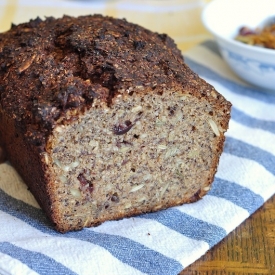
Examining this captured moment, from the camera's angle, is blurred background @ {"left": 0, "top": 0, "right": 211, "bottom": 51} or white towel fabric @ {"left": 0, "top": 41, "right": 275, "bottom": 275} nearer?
white towel fabric @ {"left": 0, "top": 41, "right": 275, "bottom": 275}

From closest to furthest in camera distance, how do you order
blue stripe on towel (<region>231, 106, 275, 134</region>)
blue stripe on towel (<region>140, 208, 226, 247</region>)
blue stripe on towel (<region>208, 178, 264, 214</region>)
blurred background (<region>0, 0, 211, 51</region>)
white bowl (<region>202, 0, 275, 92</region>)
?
blue stripe on towel (<region>140, 208, 226, 247</region>) → blue stripe on towel (<region>208, 178, 264, 214</region>) → blue stripe on towel (<region>231, 106, 275, 134</region>) → white bowl (<region>202, 0, 275, 92</region>) → blurred background (<region>0, 0, 211, 51</region>)

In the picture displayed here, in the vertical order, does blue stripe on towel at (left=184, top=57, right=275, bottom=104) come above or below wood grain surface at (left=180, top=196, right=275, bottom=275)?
above

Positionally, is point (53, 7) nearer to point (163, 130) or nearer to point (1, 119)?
point (1, 119)

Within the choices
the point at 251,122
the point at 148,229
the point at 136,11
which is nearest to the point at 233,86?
the point at 251,122

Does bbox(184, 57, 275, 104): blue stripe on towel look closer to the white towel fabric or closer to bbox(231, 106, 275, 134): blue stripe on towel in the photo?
bbox(231, 106, 275, 134): blue stripe on towel

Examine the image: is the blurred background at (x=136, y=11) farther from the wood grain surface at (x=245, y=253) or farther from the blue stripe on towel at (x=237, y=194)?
the wood grain surface at (x=245, y=253)

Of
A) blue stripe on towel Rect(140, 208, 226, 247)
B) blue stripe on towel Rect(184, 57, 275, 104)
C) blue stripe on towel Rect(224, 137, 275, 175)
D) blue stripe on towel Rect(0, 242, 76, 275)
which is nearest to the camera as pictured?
blue stripe on towel Rect(0, 242, 76, 275)

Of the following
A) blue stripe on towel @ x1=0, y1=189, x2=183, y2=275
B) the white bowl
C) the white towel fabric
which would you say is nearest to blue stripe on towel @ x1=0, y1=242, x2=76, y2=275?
the white towel fabric
